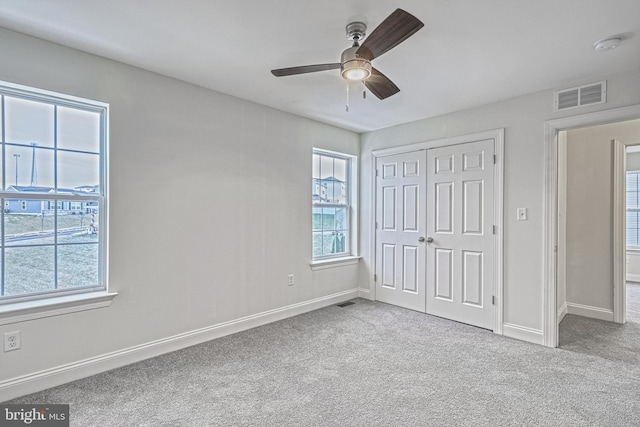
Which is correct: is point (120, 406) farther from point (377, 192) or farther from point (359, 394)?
point (377, 192)

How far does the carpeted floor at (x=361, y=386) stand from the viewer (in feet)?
6.55

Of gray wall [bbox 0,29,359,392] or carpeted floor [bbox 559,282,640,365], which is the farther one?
carpeted floor [bbox 559,282,640,365]

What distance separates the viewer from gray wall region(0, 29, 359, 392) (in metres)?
2.37

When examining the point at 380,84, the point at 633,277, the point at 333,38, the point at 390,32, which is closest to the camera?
the point at 390,32

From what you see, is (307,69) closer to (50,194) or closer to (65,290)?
(50,194)

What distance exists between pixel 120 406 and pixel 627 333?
15.6ft

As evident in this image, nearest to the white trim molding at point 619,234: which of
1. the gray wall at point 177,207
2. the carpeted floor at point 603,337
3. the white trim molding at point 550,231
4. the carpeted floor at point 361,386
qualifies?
the carpeted floor at point 603,337

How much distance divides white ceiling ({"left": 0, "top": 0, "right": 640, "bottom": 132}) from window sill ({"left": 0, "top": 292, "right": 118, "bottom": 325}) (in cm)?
187

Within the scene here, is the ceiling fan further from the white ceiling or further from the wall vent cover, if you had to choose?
the wall vent cover

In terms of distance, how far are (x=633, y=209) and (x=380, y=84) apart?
679 centimetres

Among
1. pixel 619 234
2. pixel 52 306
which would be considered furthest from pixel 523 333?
pixel 52 306

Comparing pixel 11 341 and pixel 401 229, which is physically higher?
pixel 401 229

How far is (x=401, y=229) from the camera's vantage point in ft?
14.3

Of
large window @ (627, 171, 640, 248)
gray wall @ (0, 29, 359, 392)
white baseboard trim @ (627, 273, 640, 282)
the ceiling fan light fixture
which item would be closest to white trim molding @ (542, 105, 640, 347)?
the ceiling fan light fixture
